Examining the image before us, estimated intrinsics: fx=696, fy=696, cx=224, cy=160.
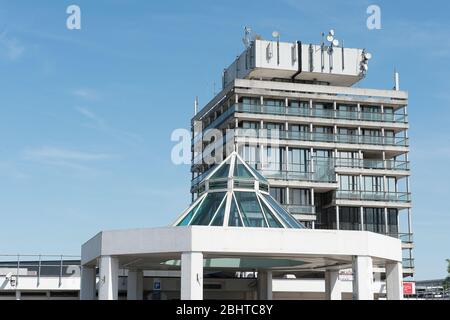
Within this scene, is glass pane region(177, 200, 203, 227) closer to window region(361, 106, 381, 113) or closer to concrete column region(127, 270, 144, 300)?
concrete column region(127, 270, 144, 300)

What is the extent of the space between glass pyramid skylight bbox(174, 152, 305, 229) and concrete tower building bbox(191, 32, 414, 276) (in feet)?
114

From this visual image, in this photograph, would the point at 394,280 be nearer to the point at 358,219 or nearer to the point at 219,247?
the point at 219,247

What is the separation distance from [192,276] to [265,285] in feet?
74.7

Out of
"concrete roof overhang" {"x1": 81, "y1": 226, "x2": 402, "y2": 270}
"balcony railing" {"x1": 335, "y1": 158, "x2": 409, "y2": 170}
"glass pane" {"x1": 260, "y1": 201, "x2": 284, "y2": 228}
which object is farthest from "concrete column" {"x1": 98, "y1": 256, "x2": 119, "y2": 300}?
"balcony railing" {"x1": 335, "y1": 158, "x2": 409, "y2": 170}

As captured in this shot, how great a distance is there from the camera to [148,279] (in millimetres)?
58125

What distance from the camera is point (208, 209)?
40031 mm

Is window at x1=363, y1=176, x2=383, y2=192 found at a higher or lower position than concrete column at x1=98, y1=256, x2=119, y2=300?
higher

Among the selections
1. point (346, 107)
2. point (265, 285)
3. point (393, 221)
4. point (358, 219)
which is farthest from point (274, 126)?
point (265, 285)

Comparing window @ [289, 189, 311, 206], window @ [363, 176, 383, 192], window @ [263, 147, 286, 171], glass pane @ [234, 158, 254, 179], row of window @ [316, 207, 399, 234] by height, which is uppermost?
window @ [263, 147, 286, 171]

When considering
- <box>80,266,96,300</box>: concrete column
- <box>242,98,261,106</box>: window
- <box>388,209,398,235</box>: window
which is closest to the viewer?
<box>80,266,96,300</box>: concrete column

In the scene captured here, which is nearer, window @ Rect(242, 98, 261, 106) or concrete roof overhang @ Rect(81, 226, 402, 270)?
concrete roof overhang @ Rect(81, 226, 402, 270)

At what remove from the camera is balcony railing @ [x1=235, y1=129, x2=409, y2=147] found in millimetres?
77625

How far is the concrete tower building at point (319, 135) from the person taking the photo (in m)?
78.1
